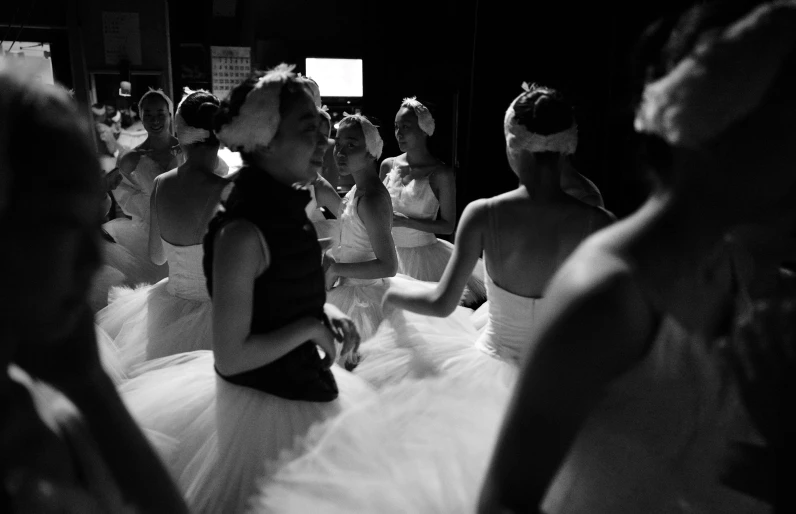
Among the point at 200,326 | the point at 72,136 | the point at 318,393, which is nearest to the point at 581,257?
the point at 72,136

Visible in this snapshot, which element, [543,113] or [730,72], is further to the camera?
[543,113]

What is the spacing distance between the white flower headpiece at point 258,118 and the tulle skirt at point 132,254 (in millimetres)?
2598

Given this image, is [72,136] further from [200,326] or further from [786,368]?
[200,326]

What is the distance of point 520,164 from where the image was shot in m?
2.14

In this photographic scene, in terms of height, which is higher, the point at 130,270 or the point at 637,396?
the point at 637,396

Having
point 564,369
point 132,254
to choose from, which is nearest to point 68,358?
point 564,369

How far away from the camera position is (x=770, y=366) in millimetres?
704

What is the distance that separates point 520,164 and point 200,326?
153cm

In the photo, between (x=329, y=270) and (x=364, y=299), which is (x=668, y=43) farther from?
(x=364, y=299)

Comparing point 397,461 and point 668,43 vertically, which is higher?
point 668,43

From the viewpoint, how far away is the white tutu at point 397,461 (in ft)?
3.55

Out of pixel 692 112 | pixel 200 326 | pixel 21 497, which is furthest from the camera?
pixel 200 326

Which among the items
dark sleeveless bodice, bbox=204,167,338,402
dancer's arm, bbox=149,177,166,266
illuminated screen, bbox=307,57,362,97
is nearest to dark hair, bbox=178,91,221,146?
dancer's arm, bbox=149,177,166,266

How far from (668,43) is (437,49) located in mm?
5778
